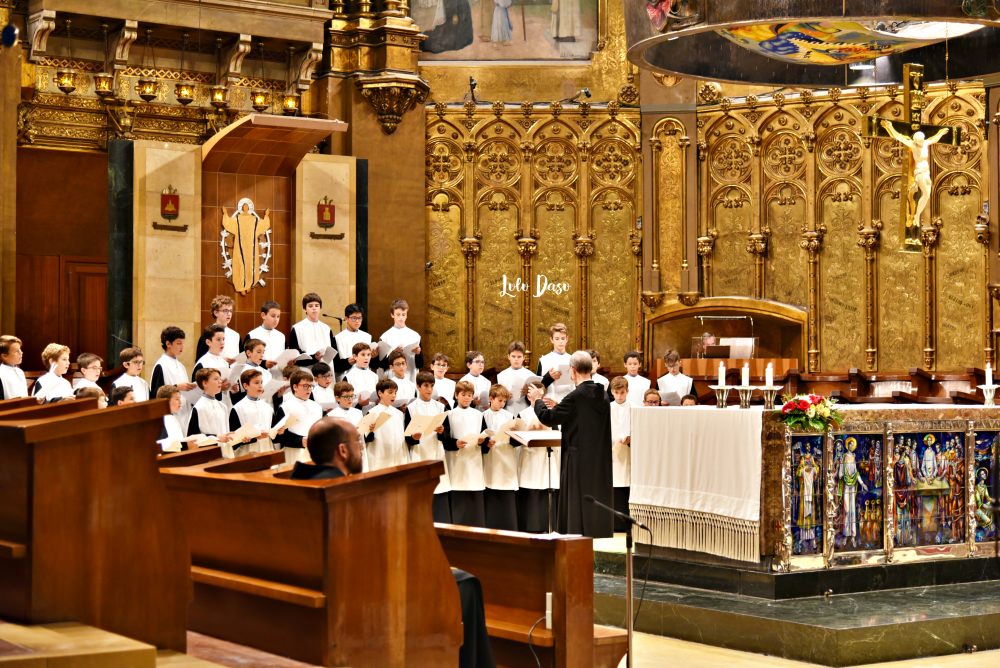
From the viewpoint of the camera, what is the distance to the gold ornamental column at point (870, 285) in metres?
13.8

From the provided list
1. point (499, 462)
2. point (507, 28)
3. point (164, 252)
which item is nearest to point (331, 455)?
point (499, 462)

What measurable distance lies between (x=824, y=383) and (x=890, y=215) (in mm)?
1995

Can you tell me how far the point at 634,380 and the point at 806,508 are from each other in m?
3.89

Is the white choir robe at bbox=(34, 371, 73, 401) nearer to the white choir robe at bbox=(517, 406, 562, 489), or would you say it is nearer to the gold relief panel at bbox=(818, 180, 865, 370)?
the white choir robe at bbox=(517, 406, 562, 489)

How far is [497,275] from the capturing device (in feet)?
49.6

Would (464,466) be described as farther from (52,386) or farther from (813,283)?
(813,283)

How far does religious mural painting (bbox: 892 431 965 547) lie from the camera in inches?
336

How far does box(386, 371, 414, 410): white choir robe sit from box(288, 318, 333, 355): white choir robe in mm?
1050

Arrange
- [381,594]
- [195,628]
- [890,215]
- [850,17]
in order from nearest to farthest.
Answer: [381,594]
[195,628]
[850,17]
[890,215]

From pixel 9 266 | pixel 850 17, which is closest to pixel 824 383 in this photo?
pixel 850 17

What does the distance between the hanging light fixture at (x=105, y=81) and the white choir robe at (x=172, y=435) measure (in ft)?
17.7

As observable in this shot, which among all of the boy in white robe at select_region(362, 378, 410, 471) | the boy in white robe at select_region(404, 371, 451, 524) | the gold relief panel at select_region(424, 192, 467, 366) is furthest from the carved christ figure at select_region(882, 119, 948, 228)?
the gold relief panel at select_region(424, 192, 467, 366)

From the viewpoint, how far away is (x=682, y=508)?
852 cm

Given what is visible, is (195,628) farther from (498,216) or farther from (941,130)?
(498,216)
